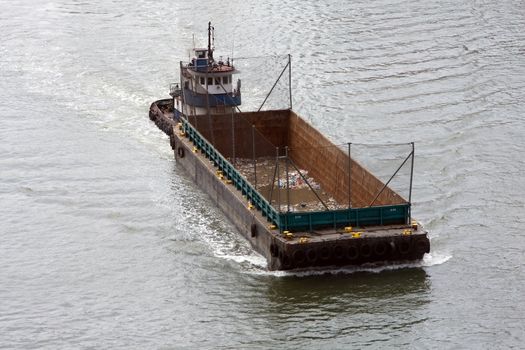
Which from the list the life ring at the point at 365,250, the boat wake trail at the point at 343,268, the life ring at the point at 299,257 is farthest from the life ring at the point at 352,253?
the life ring at the point at 299,257

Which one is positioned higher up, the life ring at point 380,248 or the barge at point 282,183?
the barge at point 282,183

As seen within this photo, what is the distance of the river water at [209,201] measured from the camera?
3791cm

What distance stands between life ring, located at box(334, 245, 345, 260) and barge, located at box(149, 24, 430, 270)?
0.03 m

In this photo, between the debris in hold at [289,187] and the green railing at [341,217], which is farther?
the debris in hold at [289,187]

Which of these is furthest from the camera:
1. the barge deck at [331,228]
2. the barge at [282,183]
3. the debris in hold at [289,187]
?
the debris in hold at [289,187]

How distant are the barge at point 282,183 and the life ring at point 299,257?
32mm

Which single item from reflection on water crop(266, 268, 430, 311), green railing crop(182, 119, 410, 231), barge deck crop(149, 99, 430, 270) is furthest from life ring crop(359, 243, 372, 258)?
green railing crop(182, 119, 410, 231)

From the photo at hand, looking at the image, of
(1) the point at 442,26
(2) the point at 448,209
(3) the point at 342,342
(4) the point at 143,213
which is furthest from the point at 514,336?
(1) the point at 442,26

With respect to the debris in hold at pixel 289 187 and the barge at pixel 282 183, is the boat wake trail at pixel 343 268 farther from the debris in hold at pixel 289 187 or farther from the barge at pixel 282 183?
the debris in hold at pixel 289 187

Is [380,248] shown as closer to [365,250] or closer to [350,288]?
[365,250]

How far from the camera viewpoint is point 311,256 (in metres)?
39.9

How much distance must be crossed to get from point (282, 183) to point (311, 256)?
9.29 meters

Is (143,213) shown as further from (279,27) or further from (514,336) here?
(279,27)

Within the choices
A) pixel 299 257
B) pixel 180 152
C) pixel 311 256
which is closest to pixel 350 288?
pixel 311 256
